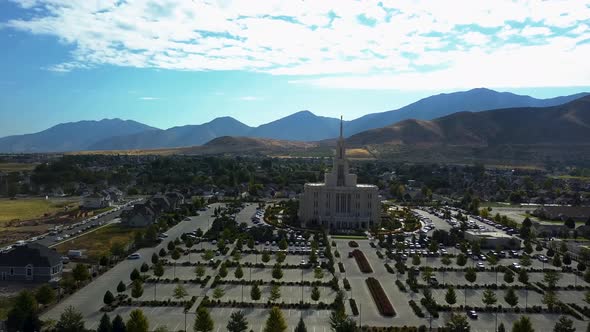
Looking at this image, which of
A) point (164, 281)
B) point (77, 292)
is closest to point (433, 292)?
point (164, 281)

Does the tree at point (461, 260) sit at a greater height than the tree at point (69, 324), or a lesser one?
lesser

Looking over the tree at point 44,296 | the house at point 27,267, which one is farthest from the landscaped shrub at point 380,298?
the house at point 27,267

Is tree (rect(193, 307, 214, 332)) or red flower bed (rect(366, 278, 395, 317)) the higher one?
tree (rect(193, 307, 214, 332))

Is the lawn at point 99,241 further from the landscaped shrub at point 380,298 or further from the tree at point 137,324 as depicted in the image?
the landscaped shrub at point 380,298

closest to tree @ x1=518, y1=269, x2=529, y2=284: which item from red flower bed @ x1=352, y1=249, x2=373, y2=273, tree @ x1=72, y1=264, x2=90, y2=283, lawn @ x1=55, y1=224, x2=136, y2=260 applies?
red flower bed @ x1=352, y1=249, x2=373, y2=273

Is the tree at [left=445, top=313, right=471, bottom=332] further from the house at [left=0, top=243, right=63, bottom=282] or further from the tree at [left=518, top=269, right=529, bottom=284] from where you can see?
the house at [left=0, top=243, right=63, bottom=282]

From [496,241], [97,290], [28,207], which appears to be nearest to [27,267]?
[97,290]

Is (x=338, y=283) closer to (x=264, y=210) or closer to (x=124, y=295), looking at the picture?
(x=124, y=295)
